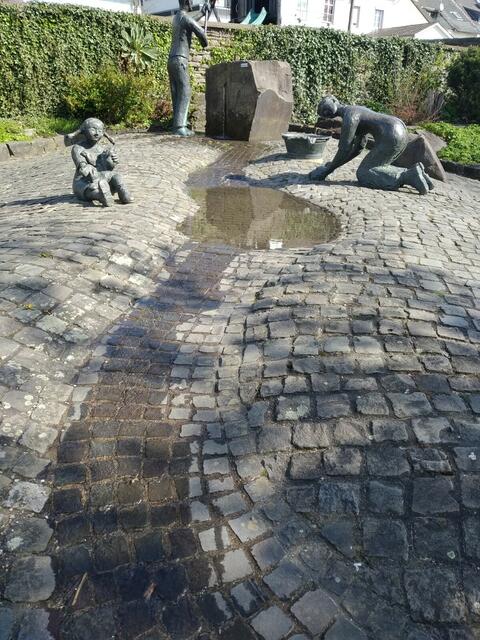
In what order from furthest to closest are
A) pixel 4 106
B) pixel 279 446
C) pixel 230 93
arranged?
pixel 4 106, pixel 230 93, pixel 279 446

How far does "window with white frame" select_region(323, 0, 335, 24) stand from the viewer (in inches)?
1209

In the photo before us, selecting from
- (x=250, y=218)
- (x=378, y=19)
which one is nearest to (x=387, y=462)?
(x=250, y=218)

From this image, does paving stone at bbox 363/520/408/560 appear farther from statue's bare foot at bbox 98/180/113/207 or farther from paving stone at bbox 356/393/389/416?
statue's bare foot at bbox 98/180/113/207

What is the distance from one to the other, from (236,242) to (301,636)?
4.40 metres

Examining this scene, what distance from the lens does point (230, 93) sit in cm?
1147

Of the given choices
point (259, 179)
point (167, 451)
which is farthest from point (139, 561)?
point (259, 179)

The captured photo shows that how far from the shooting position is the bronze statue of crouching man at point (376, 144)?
710cm

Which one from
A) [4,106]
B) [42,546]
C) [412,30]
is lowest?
[42,546]

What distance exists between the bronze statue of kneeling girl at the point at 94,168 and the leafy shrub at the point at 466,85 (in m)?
14.5

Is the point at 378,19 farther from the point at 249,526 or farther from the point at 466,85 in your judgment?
the point at 249,526

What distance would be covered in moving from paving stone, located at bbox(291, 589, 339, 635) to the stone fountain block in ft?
36.2

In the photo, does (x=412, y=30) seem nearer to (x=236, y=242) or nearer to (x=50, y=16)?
(x=50, y=16)

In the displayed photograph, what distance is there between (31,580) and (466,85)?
1867cm

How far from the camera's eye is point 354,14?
1287 inches
